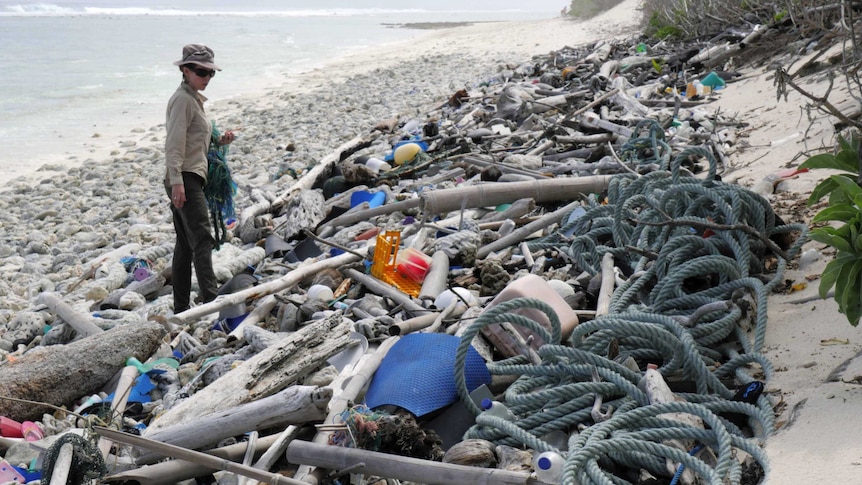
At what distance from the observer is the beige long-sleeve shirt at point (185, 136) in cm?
514

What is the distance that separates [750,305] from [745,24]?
9.73 metres

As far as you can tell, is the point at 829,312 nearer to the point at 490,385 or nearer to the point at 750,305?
the point at 750,305

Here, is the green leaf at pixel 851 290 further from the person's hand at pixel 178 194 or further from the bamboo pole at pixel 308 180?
the bamboo pole at pixel 308 180

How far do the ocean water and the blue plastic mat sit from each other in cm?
1009

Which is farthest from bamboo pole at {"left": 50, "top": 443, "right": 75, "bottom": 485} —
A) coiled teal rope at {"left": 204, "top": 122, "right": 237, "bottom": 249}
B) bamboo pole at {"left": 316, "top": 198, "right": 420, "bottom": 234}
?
bamboo pole at {"left": 316, "top": 198, "right": 420, "bottom": 234}

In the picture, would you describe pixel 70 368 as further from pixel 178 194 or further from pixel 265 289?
pixel 178 194

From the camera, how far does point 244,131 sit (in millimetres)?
13422

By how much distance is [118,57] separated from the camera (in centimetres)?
2472

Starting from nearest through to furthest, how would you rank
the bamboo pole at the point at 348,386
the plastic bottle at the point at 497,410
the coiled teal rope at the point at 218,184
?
the bamboo pole at the point at 348,386 → the plastic bottle at the point at 497,410 → the coiled teal rope at the point at 218,184

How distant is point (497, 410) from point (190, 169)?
10.1 feet

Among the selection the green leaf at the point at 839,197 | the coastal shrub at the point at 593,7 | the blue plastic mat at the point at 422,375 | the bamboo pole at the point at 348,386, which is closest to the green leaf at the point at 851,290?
the green leaf at the point at 839,197

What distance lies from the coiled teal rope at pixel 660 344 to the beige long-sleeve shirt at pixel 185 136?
2.63 meters

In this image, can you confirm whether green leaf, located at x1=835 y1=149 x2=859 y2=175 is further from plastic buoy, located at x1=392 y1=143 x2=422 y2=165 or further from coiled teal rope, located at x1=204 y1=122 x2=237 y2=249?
plastic buoy, located at x1=392 y1=143 x2=422 y2=165

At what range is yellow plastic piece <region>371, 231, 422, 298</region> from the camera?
4953mm
